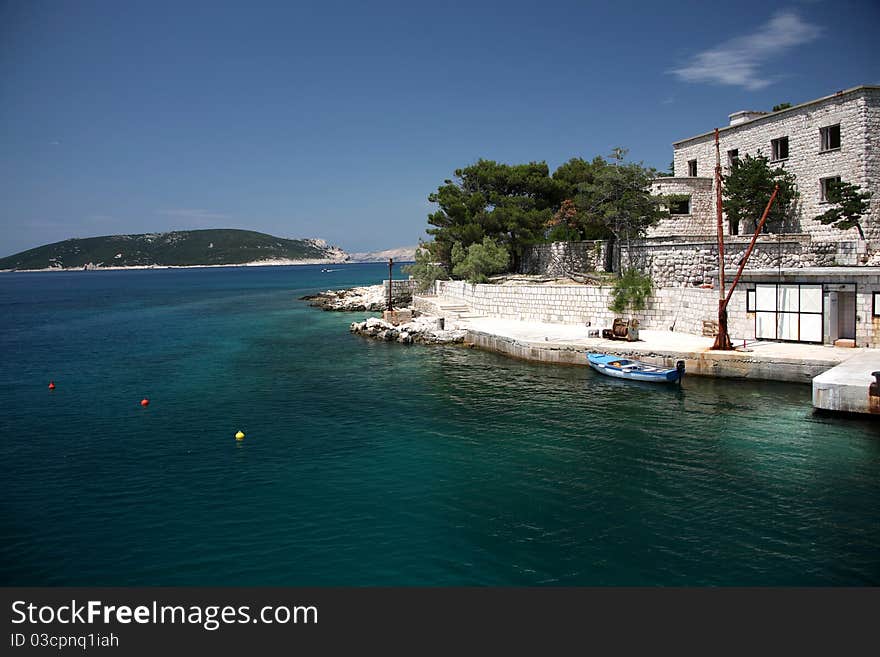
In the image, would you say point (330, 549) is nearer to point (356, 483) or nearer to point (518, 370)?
point (356, 483)

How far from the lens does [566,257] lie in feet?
141

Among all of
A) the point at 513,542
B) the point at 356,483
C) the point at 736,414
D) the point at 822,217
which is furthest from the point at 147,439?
the point at 822,217

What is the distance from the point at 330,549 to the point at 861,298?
22085 mm

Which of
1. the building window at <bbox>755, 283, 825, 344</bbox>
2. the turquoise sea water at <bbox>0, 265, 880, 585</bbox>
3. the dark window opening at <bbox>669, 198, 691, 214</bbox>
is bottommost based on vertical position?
the turquoise sea water at <bbox>0, 265, 880, 585</bbox>

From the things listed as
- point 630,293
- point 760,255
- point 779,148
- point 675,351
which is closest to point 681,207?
point 779,148

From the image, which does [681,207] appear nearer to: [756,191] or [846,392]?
[756,191]

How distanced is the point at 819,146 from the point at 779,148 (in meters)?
2.89

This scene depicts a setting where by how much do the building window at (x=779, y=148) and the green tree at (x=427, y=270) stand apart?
996 inches

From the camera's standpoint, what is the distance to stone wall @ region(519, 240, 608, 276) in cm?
4078

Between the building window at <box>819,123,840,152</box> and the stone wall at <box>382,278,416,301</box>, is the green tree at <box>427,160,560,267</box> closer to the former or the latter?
the stone wall at <box>382,278,416,301</box>

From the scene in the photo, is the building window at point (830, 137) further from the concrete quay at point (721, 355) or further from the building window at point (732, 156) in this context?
the concrete quay at point (721, 355)

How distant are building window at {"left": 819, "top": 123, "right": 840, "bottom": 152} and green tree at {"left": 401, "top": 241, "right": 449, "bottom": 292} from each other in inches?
1098

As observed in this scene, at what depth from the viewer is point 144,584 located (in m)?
9.73

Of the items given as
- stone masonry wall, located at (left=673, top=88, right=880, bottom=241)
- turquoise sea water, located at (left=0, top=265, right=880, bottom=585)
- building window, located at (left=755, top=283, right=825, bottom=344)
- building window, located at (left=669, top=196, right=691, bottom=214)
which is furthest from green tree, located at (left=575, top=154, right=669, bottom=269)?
turquoise sea water, located at (left=0, top=265, right=880, bottom=585)
